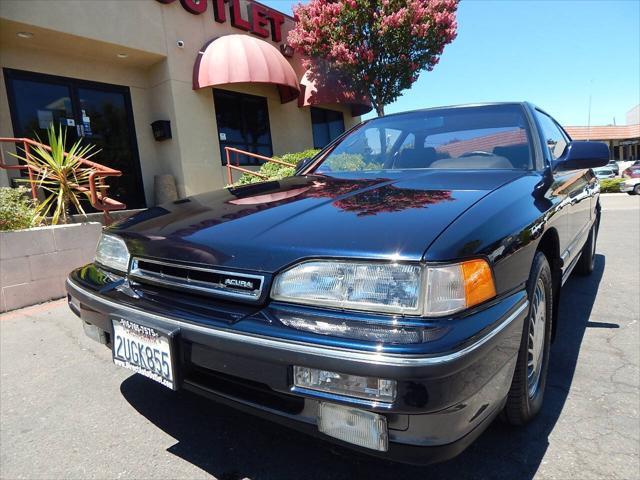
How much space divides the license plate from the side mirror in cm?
223

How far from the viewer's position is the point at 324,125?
13.0 m

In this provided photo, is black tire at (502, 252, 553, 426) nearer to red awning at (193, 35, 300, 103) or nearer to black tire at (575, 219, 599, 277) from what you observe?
black tire at (575, 219, 599, 277)

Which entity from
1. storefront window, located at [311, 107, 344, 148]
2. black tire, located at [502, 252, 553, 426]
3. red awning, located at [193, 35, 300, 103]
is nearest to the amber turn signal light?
black tire, located at [502, 252, 553, 426]

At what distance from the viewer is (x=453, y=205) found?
1.58m

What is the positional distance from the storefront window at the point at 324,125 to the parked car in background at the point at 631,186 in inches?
475

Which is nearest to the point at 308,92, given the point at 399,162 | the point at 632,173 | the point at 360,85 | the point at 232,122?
the point at 360,85

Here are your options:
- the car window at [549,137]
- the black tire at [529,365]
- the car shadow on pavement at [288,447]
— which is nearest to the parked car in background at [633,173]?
the car window at [549,137]

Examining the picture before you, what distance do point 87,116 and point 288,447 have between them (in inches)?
326

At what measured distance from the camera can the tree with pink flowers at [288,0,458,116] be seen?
31.3ft

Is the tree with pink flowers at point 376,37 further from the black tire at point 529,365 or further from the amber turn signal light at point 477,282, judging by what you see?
the amber turn signal light at point 477,282

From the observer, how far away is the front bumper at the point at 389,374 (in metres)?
1.13

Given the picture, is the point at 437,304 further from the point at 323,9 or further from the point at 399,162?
the point at 323,9

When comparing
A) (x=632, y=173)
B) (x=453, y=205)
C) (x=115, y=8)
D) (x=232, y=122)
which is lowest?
(x=632, y=173)

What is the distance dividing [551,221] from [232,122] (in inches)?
356
